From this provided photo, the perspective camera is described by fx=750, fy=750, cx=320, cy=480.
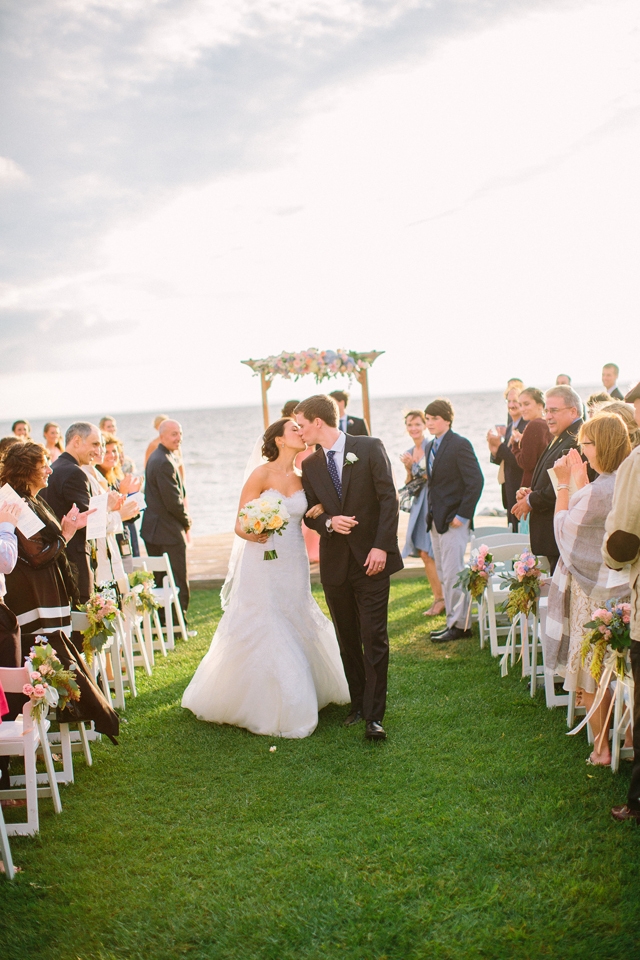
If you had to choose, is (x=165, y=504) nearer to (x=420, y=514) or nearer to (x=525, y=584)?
(x=420, y=514)

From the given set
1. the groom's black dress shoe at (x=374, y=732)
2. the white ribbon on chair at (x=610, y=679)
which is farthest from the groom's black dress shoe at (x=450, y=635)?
the white ribbon on chair at (x=610, y=679)

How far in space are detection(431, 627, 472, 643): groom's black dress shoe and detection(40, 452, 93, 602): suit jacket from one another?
10.9ft

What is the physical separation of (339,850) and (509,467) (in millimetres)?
6133

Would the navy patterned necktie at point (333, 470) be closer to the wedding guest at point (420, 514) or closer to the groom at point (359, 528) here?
the groom at point (359, 528)

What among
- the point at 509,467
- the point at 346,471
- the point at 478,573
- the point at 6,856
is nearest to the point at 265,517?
the point at 346,471

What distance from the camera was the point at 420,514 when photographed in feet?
26.5

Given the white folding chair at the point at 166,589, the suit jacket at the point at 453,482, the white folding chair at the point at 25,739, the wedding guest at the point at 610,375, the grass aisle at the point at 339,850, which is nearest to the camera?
the grass aisle at the point at 339,850

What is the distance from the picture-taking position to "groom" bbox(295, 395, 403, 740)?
4824 millimetres

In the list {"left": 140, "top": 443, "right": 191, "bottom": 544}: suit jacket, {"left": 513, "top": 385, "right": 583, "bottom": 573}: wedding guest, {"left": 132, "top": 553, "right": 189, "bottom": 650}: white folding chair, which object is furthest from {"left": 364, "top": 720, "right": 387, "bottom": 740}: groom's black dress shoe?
{"left": 140, "top": 443, "right": 191, "bottom": 544}: suit jacket

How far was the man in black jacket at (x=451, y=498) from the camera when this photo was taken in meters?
7.01

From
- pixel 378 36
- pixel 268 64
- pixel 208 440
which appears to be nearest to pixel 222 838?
pixel 378 36

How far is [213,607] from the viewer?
933 cm

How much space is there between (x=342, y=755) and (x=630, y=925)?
2102 millimetres

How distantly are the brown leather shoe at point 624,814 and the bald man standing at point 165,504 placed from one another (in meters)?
5.52
